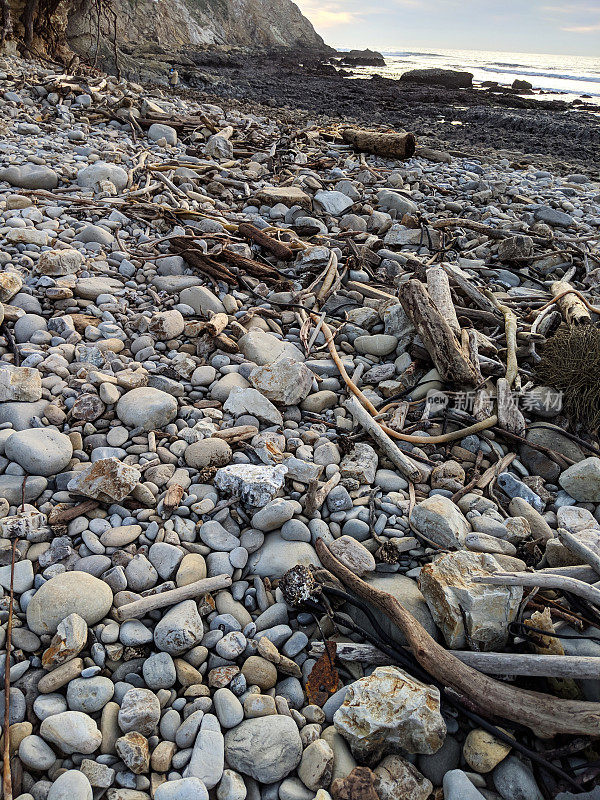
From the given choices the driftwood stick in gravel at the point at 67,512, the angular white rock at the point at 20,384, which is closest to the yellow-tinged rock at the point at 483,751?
the driftwood stick in gravel at the point at 67,512

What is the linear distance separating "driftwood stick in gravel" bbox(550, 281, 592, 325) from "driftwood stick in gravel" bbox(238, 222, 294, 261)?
2366 millimetres

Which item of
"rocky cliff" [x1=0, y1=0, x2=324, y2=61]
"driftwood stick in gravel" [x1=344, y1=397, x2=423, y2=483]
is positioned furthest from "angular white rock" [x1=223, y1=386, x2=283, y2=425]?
"rocky cliff" [x1=0, y1=0, x2=324, y2=61]

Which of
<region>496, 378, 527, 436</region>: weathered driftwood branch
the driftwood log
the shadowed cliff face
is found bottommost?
<region>496, 378, 527, 436</region>: weathered driftwood branch

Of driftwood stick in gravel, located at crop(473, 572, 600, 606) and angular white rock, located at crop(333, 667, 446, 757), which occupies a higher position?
driftwood stick in gravel, located at crop(473, 572, 600, 606)

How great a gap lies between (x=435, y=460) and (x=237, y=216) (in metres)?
3.85

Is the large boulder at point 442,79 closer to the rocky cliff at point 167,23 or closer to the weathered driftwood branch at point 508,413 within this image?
the rocky cliff at point 167,23

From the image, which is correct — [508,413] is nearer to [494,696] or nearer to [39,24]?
[494,696]

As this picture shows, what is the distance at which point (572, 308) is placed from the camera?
408 centimetres

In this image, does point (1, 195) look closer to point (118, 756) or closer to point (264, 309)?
point (264, 309)

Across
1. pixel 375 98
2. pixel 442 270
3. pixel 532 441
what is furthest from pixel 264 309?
pixel 375 98

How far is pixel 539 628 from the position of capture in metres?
2.00

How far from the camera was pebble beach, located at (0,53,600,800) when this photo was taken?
5.70 ft

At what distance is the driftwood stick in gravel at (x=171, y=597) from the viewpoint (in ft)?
6.60

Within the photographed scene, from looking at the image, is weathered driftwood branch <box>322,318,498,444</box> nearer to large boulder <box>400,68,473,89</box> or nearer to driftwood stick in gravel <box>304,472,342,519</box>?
driftwood stick in gravel <box>304,472,342,519</box>
